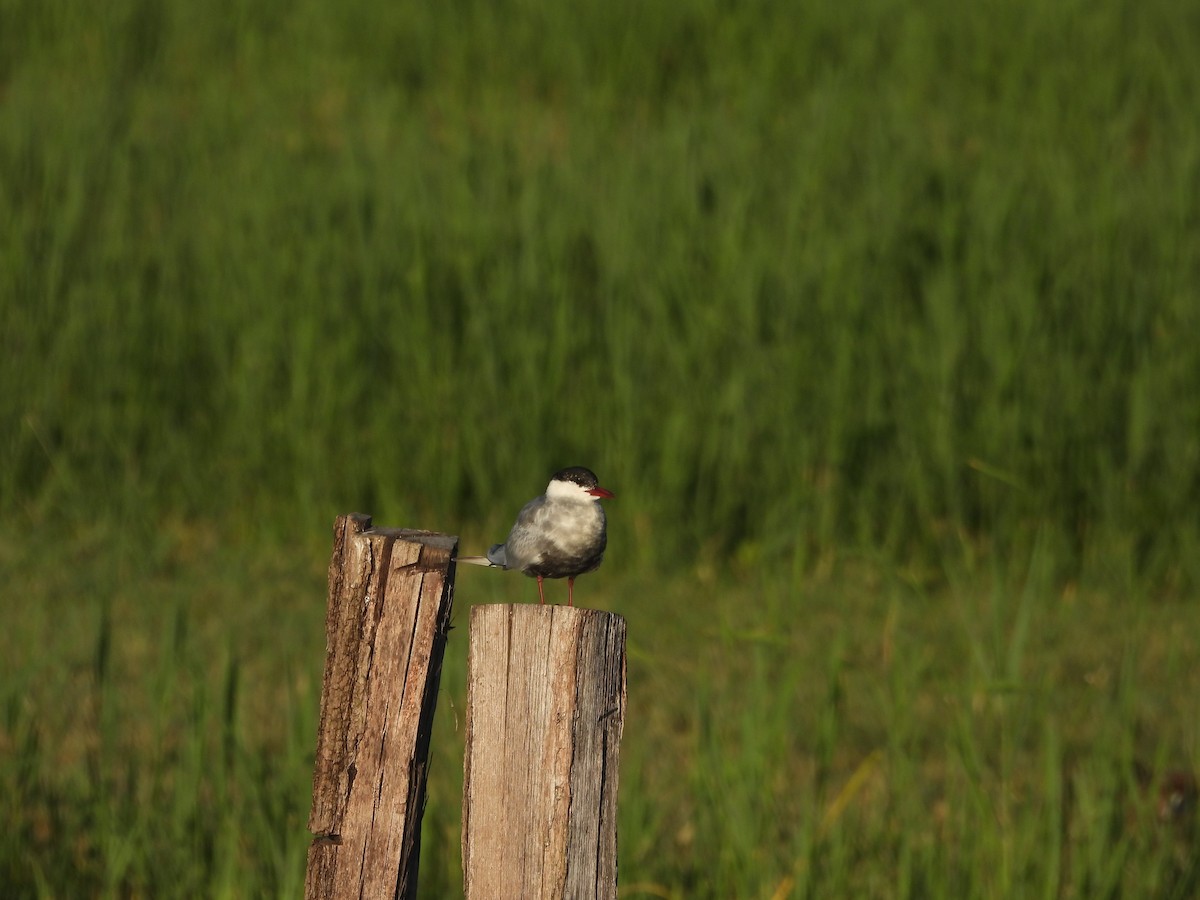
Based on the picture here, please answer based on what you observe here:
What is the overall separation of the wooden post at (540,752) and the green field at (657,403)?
1725 millimetres

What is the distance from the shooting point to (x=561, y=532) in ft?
7.64

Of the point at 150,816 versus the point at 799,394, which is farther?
the point at 799,394

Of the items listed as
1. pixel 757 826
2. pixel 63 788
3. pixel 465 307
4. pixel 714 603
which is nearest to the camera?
pixel 757 826

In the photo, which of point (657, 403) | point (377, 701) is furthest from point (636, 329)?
point (377, 701)

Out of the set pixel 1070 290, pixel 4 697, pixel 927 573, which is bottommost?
pixel 4 697

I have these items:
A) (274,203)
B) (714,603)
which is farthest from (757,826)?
(274,203)

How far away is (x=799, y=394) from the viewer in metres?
6.58

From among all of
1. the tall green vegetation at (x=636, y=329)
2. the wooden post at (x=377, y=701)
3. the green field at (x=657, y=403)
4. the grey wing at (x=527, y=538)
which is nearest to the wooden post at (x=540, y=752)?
A: the wooden post at (x=377, y=701)

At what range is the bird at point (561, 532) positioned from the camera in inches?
91.8

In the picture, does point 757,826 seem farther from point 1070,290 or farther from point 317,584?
point 1070,290

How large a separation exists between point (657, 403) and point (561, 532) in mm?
4285

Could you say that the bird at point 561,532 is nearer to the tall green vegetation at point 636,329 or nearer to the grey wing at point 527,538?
the grey wing at point 527,538

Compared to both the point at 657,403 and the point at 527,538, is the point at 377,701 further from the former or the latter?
the point at 657,403

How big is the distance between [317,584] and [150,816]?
7.64 feet
